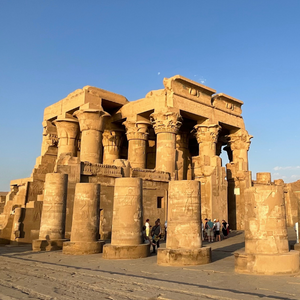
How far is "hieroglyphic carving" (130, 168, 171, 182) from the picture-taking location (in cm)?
1958

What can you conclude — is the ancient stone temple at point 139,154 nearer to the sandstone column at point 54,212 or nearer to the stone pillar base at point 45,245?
the sandstone column at point 54,212

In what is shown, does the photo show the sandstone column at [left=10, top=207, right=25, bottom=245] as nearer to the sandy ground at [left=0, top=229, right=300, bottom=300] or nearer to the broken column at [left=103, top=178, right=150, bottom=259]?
the sandy ground at [left=0, top=229, right=300, bottom=300]

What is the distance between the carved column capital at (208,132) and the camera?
25281 millimetres

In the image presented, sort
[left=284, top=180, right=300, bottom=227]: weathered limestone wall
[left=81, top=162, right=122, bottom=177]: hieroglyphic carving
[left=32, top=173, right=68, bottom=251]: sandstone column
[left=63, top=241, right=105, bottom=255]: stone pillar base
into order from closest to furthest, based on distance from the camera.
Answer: [left=63, top=241, right=105, bottom=255]: stone pillar base → [left=32, top=173, right=68, bottom=251]: sandstone column → [left=81, top=162, right=122, bottom=177]: hieroglyphic carving → [left=284, top=180, right=300, bottom=227]: weathered limestone wall

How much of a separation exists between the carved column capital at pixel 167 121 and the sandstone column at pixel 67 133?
719cm

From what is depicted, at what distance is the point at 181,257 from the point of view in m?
8.90

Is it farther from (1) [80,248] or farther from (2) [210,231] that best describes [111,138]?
(1) [80,248]

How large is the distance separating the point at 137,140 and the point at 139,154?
1073 millimetres

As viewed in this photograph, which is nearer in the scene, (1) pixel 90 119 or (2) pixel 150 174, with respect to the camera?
(2) pixel 150 174

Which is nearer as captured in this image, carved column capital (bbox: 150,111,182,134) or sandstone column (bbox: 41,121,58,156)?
carved column capital (bbox: 150,111,182,134)

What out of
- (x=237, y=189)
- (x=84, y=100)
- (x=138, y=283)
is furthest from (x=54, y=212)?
(x=237, y=189)

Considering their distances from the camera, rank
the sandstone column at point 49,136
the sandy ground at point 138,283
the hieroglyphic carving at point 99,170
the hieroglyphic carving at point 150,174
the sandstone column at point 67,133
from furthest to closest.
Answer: the sandstone column at point 49,136 < the sandstone column at point 67,133 < the hieroglyphic carving at point 150,174 < the hieroglyphic carving at point 99,170 < the sandy ground at point 138,283

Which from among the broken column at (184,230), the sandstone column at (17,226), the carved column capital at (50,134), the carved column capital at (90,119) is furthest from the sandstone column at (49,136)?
the broken column at (184,230)

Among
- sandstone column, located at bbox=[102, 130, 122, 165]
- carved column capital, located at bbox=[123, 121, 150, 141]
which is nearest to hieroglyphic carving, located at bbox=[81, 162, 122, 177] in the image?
carved column capital, located at bbox=[123, 121, 150, 141]
